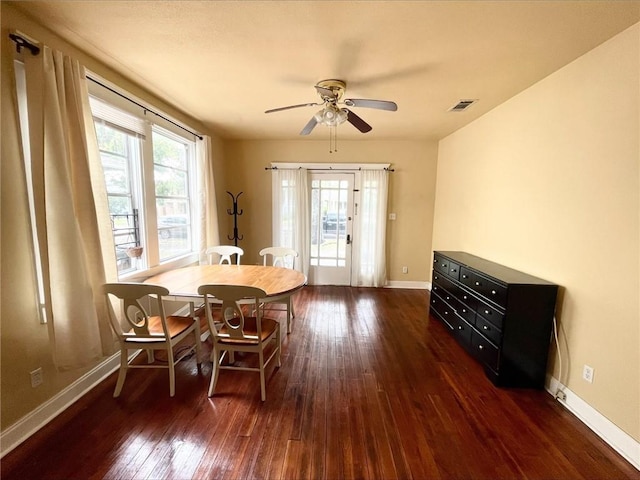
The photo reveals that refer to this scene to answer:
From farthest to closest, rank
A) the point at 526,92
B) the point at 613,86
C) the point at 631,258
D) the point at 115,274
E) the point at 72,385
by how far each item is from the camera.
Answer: the point at 526,92 → the point at 115,274 → the point at 72,385 → the point at 613,86 → the point at 631,258

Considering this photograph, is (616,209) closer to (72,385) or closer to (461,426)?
(461,426)

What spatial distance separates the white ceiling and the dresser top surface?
1695 mm

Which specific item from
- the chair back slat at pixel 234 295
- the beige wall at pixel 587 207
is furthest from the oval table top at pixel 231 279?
the beige wall at pixel 587 207

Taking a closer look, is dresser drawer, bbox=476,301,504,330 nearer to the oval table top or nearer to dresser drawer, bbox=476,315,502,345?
dresser drawer, bbox=476,315,502,345

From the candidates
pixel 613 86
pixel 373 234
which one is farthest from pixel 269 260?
pixel 613 86

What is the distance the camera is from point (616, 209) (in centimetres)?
169

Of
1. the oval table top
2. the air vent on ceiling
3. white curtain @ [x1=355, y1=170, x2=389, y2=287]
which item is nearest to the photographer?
the oval table top

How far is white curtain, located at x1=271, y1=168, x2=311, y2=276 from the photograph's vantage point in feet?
15.1

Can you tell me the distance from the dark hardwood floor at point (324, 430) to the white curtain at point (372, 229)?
223 centimetres

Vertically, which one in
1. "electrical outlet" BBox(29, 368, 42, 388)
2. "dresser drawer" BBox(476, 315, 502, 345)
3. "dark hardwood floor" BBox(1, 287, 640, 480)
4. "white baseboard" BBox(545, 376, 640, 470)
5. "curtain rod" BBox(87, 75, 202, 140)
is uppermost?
"curtain rod" BBox(87, 75, 202, 140)

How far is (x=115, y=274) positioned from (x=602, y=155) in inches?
142

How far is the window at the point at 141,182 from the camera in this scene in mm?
2370

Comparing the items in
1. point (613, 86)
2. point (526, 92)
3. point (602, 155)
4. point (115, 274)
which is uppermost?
point (526, 92)

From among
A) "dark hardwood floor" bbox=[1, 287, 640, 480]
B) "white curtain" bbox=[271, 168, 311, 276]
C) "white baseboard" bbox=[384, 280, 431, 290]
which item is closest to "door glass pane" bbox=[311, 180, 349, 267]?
"white curtain" bbox=[271, 168, 311, 276]
